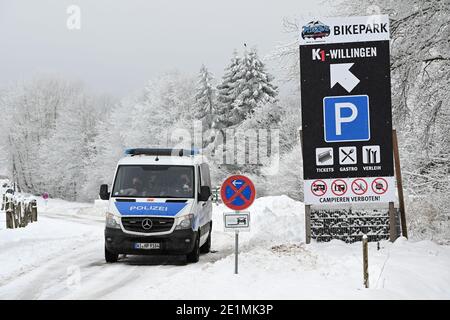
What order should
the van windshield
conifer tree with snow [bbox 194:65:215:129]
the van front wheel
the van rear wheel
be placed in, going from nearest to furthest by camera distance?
the van front wheel
the van rear wheel
the van windshield
conifer tree with snow [bbox 194:65:215:129]

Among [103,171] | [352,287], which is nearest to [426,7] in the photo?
[352,287]

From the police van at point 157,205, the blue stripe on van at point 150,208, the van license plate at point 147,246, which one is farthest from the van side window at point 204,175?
the van license plate at point 147,246

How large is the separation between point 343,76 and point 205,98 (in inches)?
1616

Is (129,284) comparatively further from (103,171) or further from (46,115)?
(46,115)

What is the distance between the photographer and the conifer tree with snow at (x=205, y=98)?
53.2 metres

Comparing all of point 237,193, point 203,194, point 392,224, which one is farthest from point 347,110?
point 203,194

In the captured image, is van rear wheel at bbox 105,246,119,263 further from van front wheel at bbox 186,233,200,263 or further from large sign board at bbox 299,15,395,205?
large sign board at bbox 299,15,395,205

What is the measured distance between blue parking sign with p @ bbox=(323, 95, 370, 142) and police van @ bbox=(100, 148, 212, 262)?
3.22 m

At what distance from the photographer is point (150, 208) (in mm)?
12758

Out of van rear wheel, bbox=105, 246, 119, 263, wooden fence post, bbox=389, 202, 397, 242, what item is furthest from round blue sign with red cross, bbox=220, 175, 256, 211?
van rear wheel, bbox=105, 246, 119, 263

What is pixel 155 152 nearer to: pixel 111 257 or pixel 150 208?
pixel 150 208

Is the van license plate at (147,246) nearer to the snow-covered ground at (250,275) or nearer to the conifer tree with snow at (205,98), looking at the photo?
the snow-covered ground at (250,275)

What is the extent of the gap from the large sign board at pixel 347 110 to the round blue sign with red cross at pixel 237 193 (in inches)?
108

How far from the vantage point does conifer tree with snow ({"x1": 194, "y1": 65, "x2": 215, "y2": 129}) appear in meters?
53.2
